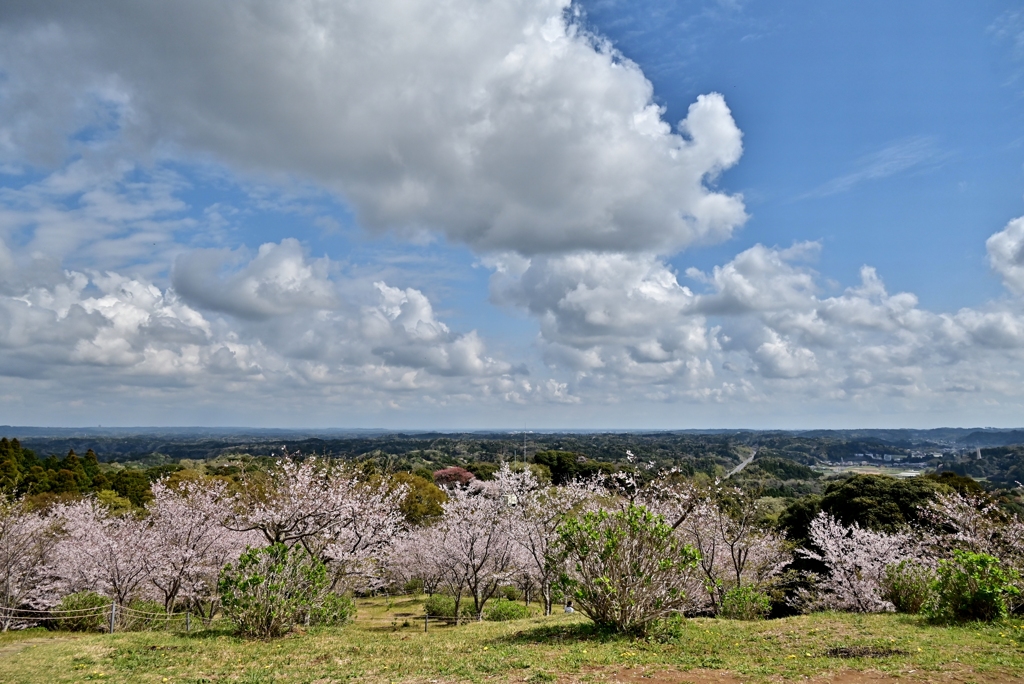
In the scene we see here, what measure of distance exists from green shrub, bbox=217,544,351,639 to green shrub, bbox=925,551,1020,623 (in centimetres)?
1314

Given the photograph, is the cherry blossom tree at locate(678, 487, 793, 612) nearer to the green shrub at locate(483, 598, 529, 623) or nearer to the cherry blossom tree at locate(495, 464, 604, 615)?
the cherry blossom tree at locate(495, 464, 604, 615)

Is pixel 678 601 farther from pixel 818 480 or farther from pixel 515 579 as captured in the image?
pixel 818 480

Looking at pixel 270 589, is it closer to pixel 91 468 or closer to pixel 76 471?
pixel 76 471

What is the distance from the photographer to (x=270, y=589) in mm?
11680

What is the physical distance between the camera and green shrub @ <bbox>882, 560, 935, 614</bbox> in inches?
548

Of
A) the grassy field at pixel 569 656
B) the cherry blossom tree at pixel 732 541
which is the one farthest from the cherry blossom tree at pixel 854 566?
the grassy field at pixel 569 656

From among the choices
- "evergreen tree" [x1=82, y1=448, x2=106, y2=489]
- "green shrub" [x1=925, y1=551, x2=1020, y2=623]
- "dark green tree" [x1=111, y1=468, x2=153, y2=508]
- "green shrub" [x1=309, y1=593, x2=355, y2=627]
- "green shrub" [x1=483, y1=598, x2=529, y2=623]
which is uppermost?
"green shrub" [x1=925, y1=551, x2=1020, y2=623]

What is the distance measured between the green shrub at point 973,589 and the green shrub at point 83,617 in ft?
68.5

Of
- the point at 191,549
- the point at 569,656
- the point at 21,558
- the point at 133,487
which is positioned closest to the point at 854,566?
the point at 569,656

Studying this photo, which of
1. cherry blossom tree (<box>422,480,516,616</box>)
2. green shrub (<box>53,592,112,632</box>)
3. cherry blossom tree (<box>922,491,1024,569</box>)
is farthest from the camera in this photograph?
cherry blossom tree (<box>422,480,516,616</box>)

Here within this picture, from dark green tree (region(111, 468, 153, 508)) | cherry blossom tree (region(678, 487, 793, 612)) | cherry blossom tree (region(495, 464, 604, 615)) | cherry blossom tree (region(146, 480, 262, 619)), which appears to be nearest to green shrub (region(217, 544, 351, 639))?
cherry blossom tree (region(146, 480, 262, 619))

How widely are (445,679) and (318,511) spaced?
34.3 feet

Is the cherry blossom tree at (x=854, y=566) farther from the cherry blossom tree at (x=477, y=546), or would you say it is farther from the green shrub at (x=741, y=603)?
the cherry blossom tree at (x=477, y=546)

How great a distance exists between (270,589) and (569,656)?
21.9ft
